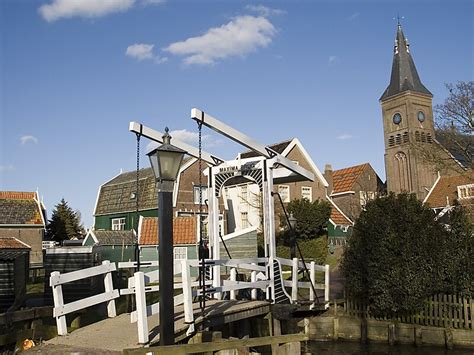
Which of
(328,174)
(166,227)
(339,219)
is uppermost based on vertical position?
(328,174)

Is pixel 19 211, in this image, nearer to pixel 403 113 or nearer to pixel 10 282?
pixel 10 282

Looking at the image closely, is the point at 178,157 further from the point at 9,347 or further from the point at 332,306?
the point at 332,306

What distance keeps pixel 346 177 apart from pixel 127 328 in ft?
143

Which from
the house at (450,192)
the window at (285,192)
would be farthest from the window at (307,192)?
the house at (450,192)

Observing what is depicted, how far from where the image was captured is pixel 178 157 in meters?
6.56

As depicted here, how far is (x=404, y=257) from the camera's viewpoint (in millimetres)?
14281

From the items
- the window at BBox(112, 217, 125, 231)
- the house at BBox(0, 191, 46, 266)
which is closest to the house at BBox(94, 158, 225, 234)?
the window at BBox(112, 217, 125, 231)

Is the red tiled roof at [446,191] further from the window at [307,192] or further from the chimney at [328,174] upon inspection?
the window at [307,192]

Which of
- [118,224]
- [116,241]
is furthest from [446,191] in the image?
[118,224]

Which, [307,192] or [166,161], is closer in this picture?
[166,161]

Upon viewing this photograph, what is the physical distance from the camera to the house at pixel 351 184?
46.0 meters

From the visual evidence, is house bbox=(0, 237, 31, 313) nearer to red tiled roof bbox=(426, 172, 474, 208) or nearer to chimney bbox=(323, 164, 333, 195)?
red tiled roof bbox=(426, 172, 474, 208)

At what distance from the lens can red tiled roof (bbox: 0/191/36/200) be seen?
4074cm

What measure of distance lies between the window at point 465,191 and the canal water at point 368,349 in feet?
75.5
